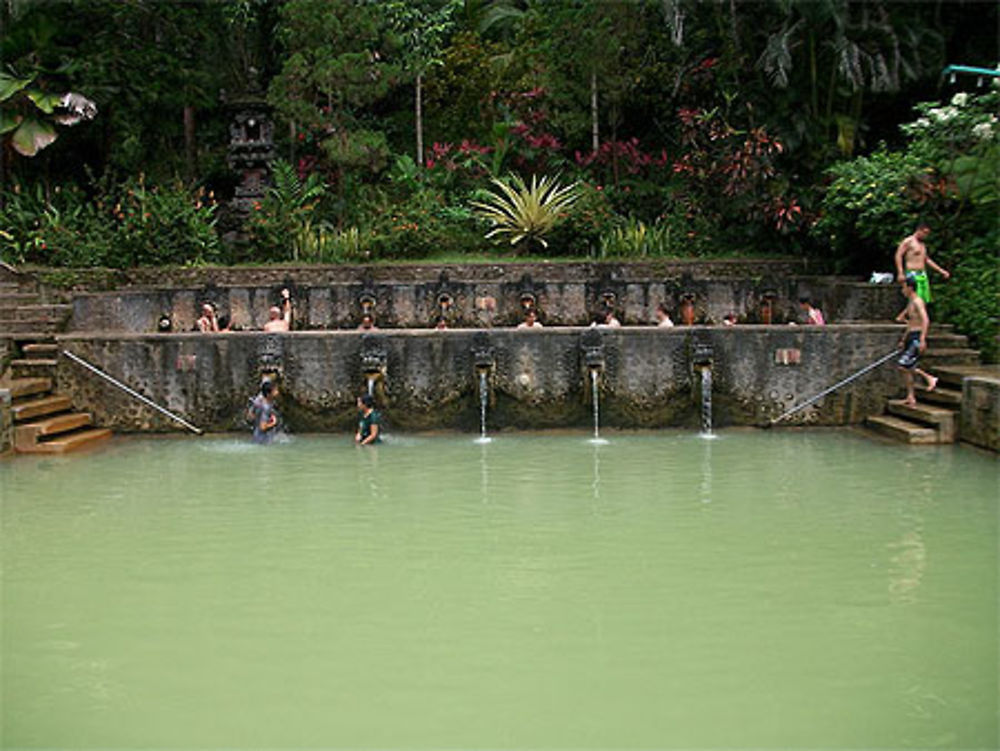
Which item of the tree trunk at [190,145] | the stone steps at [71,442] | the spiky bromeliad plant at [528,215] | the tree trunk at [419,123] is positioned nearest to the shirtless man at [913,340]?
the spiky bromeliad plant at [528,215]

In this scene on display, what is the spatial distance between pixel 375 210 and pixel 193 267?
358cm

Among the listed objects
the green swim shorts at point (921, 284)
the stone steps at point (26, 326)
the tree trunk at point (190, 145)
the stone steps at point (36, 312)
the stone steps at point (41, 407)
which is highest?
the tree trunk at point (190, 145)

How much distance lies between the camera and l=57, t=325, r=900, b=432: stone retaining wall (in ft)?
34.3

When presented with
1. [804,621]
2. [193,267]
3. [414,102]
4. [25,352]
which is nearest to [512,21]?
[414,102]

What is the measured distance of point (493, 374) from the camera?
34.6ft

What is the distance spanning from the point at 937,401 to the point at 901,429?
65cm

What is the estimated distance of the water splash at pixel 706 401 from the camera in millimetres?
10383

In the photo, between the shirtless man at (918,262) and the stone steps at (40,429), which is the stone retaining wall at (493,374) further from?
the shirtless man at (918,262)

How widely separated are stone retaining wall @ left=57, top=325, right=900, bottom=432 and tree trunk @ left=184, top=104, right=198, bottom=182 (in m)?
9.02

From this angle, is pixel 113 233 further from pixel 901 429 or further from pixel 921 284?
pixel 901 429

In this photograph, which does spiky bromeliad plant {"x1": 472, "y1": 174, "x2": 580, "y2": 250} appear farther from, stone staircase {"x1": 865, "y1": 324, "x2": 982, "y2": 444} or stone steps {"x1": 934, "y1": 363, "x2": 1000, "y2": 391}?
stone steps {"x1": 934, "y1": 363, "x2": 1000, "y2": 391}

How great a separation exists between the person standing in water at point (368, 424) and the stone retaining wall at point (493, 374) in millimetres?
500

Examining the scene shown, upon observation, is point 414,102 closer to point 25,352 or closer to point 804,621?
point 25,352

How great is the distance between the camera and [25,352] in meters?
11.3
